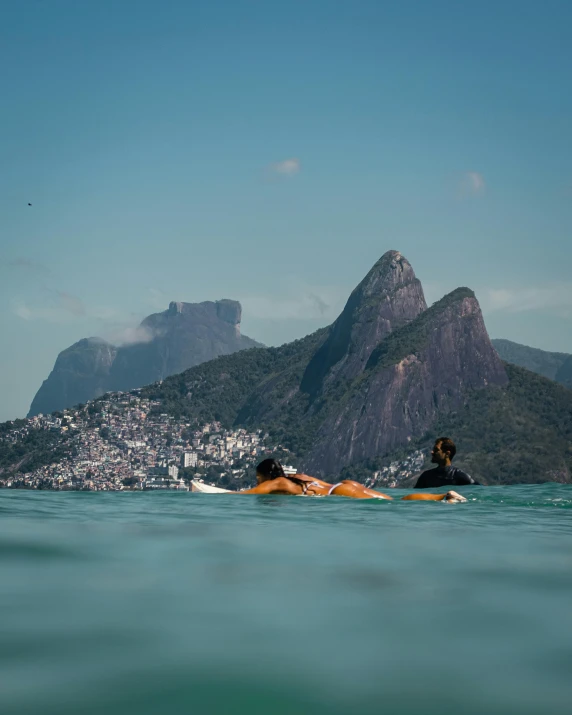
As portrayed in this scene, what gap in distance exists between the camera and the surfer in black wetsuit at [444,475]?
17.7m

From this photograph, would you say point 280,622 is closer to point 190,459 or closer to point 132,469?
point 132,469

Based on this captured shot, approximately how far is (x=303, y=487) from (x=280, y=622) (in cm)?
1159

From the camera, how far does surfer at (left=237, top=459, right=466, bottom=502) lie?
1562cm

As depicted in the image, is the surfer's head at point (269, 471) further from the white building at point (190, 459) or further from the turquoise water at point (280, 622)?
the white building at point (190, 459)

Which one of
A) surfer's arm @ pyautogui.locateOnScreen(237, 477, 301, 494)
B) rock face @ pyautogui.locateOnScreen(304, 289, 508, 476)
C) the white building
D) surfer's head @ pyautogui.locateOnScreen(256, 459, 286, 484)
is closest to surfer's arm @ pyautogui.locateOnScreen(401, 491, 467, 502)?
surfer's arm @ pyautogui.locateOnScreen(237, 477, 301, 494)

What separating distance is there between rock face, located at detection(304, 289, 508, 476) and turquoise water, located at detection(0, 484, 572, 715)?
176 m

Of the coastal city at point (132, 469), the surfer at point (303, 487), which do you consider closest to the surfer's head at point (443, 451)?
the surfer at point (303, 487)

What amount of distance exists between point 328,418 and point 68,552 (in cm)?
19224

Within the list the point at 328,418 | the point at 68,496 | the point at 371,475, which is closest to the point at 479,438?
the point at 371,475

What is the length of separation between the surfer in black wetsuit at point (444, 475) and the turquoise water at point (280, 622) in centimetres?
853

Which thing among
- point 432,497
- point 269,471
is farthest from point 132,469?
point 432,497

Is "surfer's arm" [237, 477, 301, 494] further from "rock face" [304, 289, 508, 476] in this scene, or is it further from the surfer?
"rock face" [304, 289, 508, 476]

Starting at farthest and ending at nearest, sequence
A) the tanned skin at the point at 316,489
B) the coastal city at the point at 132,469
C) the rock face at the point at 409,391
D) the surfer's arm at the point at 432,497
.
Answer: the rock face at the point at 409,391 → the coastal city at the point at 132,469 → the tanned skin at the point at 316,489 → the surfer's arm at the point at 432,497

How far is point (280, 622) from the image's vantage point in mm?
4668
